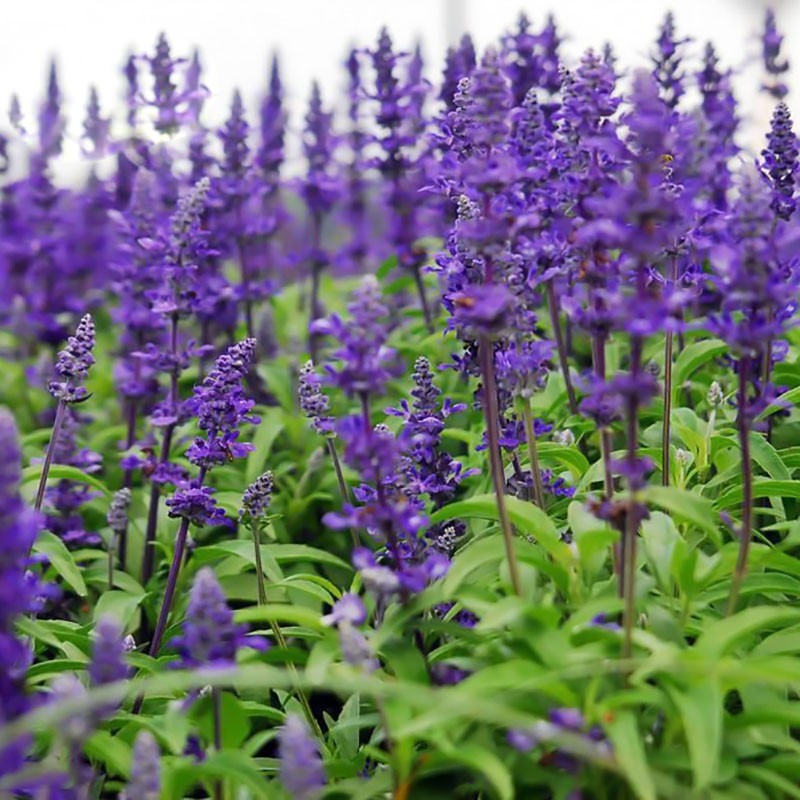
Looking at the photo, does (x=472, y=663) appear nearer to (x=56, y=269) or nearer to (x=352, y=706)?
(x=352, y=706)

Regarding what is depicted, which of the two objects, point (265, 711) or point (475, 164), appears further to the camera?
point (265, 711)

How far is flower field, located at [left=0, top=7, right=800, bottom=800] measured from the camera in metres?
2.54

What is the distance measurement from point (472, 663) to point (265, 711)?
2.16 ft

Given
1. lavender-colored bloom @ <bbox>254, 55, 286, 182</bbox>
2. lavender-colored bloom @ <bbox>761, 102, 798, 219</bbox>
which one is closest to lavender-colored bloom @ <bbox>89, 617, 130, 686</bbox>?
A: lavender-colored bloom @ <bbox>761, 102, 798, 219</bbox>

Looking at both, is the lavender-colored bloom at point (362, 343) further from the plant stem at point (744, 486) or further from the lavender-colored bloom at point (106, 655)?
the plant stem at point (744, 486)

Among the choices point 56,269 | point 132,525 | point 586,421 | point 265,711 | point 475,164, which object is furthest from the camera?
point 56,269

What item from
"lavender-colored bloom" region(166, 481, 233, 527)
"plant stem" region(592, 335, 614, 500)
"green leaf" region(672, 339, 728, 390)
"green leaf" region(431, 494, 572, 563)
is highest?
"green leaf" region(672, 339, 728, 390)

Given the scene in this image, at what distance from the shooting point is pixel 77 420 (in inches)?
196

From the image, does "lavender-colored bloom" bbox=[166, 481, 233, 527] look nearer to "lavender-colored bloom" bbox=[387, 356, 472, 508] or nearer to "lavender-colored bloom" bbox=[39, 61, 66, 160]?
"lavender-colored bloom" bbox=[387, 356, 472, 508]

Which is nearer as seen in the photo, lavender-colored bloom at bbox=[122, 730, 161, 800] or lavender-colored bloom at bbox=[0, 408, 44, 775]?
lavender-colored bloom at bbox=[0, 408, 44, 775]

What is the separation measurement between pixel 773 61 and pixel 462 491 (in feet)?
7.93

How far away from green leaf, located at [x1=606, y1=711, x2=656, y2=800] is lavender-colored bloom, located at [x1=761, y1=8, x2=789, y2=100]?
351 cm

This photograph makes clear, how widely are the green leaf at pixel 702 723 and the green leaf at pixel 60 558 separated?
1968 mm

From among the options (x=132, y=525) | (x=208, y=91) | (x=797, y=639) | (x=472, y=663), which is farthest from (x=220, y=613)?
(x=208, y=91)
